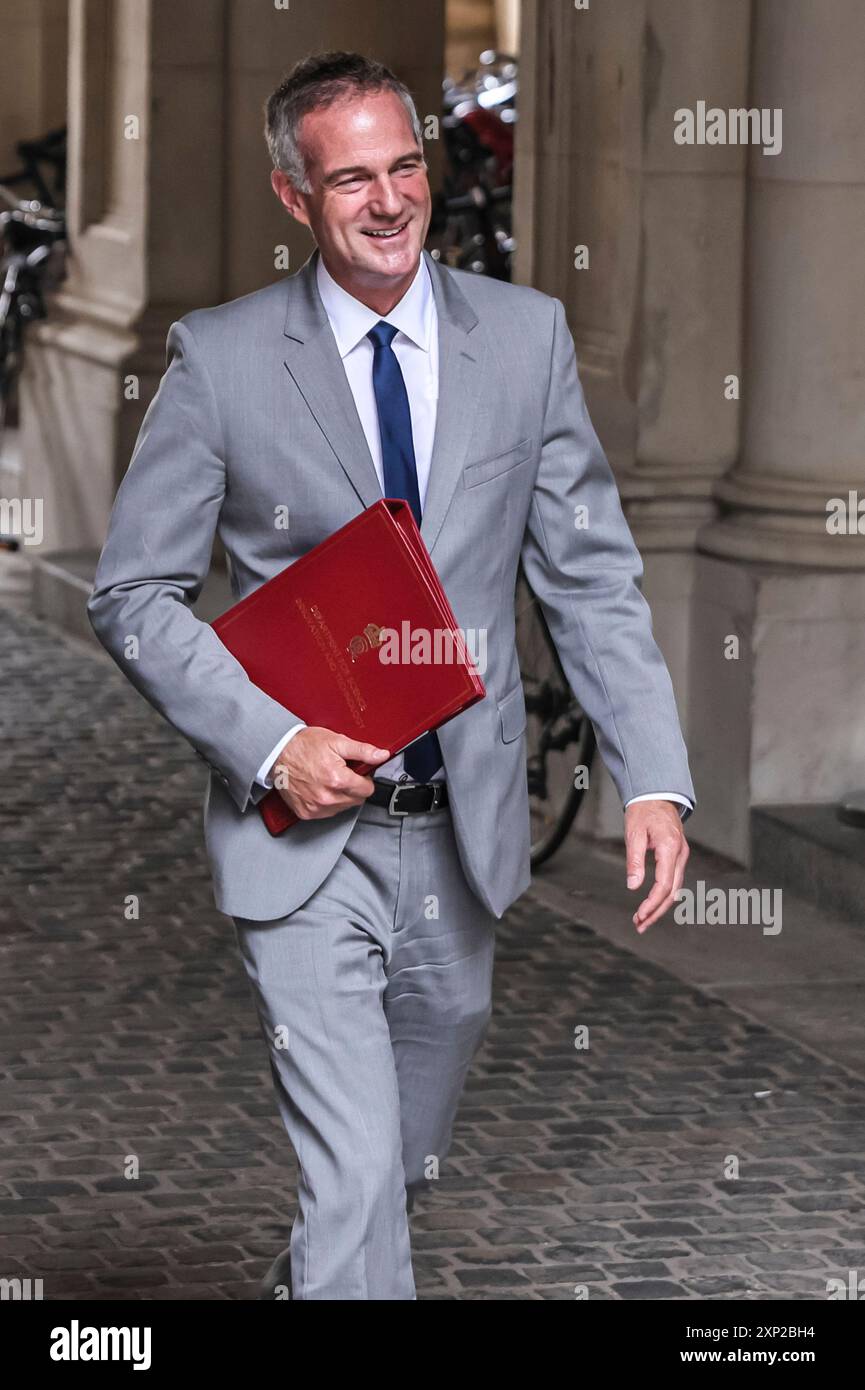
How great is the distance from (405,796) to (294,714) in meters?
0.20

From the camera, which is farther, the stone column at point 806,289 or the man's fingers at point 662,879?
the stone column at point 806,289

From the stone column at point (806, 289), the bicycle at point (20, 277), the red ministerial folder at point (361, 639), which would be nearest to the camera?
the red ministerial folder at point (361, 639)

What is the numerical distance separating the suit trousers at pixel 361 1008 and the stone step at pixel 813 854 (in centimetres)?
397

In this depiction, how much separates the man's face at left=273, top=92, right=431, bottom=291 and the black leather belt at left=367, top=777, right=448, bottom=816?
702 mm

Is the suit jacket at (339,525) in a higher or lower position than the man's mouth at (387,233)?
lower

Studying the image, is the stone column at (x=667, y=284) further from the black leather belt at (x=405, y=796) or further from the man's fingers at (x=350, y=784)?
the man's fingers at (x=350, y=784)

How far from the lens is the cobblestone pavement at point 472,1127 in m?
5.27

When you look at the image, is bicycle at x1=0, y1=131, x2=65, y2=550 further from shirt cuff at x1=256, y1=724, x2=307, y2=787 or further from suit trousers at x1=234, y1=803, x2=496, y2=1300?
shirt cuff at x1=256, y1=724, x2=307, y2=787

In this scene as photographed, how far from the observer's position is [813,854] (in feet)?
26.5

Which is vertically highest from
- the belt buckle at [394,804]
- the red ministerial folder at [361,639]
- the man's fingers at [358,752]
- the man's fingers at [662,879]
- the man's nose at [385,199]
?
the man's nose at [385,199]

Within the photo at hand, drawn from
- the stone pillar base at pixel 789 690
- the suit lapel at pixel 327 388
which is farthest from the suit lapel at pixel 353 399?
the stone pillar base at pixel 789 690

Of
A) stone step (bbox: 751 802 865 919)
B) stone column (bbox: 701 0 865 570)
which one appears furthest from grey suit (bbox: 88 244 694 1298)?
stone column (bbox: 701 0 865 570)

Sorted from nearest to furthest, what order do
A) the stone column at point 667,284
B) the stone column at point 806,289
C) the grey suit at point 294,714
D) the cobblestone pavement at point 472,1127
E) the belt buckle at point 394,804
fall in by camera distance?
1. the grey suit at point 294,714
2. the belt buckle at point 394,804
3. the cobblestone pavement at point 472,1127
4. the stone column at point 806,289
5. the stone column at point 667,284

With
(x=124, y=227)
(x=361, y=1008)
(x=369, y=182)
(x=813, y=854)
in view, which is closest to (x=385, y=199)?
(x=369, y=182)
